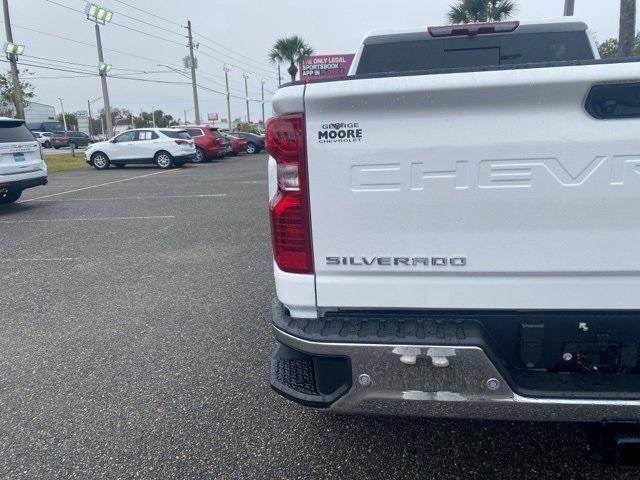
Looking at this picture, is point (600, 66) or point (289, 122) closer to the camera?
point (600, 66)

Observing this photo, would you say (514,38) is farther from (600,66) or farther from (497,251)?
(497,251)

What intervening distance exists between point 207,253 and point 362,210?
5029 mm

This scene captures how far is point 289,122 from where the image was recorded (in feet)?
6.10

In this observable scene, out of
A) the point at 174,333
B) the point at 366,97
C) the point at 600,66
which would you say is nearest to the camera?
the point at 600,66

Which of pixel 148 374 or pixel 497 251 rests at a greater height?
pixel 497 251

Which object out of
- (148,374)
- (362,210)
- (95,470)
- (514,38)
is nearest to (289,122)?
(362,210)

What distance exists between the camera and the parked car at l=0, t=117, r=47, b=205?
30.8ft

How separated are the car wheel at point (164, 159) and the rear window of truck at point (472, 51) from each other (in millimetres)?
18341

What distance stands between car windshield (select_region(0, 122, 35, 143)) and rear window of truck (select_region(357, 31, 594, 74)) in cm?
844

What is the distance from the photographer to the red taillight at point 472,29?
341cm

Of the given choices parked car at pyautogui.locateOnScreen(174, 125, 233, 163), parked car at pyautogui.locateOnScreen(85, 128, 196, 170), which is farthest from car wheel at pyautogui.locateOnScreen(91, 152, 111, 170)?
parked car at pyautogui.locateOnScreen(174, 125, 233, 163)

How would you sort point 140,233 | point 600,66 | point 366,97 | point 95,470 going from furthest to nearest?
point 140,233, point 95,470, point 366,97, point 600,66

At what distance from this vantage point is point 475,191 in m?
1.78

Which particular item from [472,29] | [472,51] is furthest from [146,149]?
[472,29]
